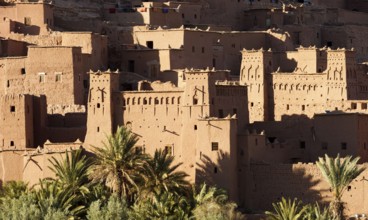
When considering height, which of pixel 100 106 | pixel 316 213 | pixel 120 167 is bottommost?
pixel 316 213

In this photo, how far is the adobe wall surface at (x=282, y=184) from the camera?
2608 inches

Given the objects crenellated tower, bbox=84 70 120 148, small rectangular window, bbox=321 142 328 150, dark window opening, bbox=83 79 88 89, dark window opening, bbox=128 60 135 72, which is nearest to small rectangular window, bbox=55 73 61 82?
dark window opening, bbox=83 79 88 89

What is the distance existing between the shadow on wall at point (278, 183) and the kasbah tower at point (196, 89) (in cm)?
3

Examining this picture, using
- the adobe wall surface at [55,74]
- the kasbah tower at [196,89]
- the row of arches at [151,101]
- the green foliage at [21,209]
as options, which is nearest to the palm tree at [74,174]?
the kasbah tower at [196,89]

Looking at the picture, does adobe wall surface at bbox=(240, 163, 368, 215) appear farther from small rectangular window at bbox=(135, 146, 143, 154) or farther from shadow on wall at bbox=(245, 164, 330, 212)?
small rectangular window at bbox=(135, 146, 143, 154)

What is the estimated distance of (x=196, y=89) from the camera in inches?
2640

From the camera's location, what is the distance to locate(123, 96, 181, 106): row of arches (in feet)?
221

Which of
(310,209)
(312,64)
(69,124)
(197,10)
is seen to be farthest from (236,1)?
(310,209)

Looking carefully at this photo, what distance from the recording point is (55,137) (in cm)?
7006

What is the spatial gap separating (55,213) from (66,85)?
9.69 metres

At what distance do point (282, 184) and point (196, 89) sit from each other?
4.25 meters

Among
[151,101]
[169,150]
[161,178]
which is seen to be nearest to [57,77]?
[151,101]

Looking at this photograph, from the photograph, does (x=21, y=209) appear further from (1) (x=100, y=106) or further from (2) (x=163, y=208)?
(1) (x=100, y=106)

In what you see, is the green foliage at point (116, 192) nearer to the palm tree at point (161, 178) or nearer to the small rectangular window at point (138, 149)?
the palm tree at point (161, 178)
